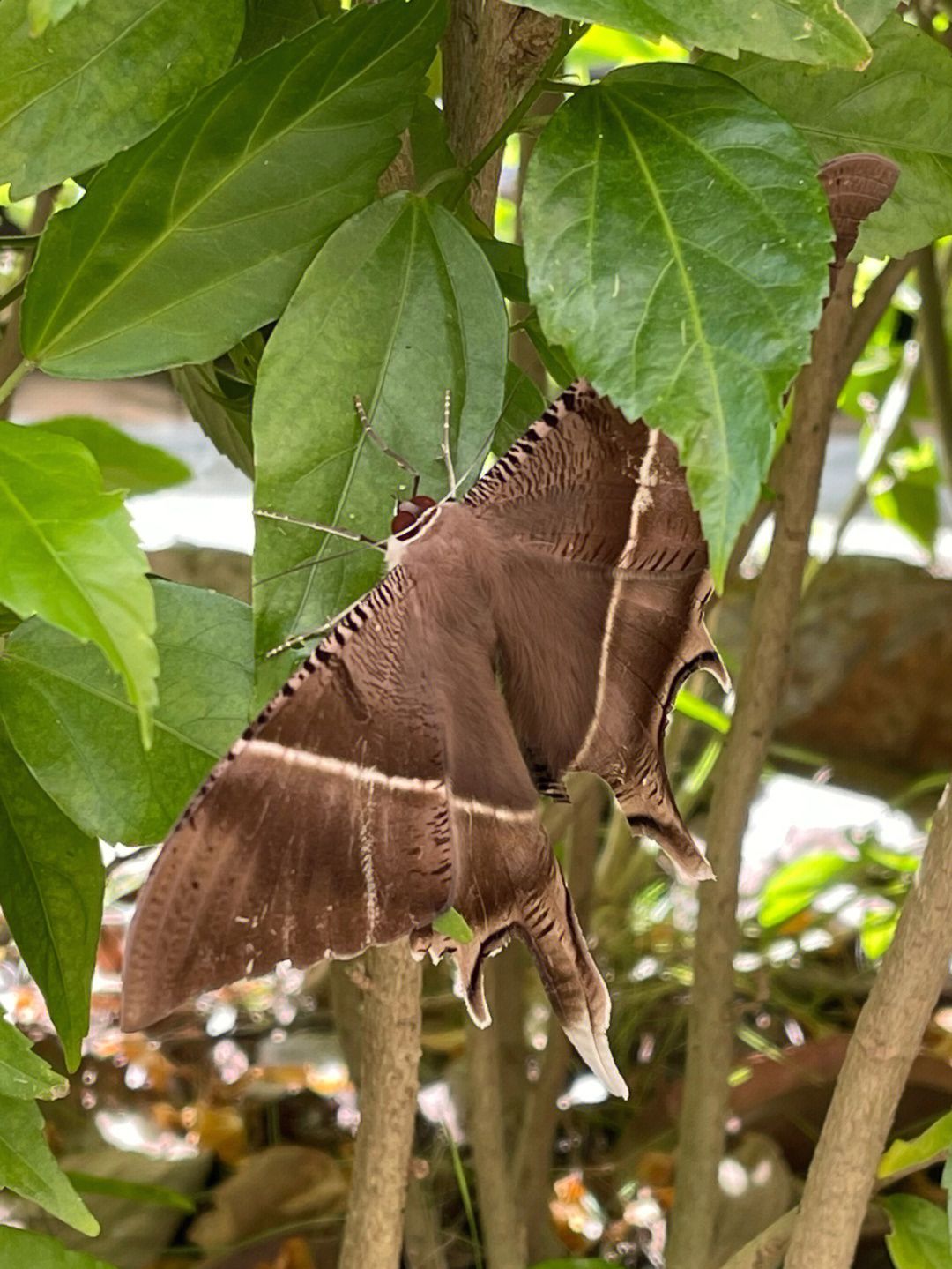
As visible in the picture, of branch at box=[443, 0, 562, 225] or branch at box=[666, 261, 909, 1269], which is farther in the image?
branch at box=[666, 261, 909, 1269]

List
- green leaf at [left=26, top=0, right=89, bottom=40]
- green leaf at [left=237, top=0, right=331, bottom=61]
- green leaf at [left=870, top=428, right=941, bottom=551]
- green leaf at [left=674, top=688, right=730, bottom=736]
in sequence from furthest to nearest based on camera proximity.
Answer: green leaf at [left=870, top=428, right=941, bottom=551] → green leaf at [left=674, top=688, right=730, bottom=736] → green leaf at [left=237, top=0, right=331, bottom=61] → green leaf at [left=26, top=0, right=89, bottom=40]

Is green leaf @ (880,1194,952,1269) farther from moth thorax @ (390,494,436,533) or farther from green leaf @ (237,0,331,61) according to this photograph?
green leaf @ (237,0,331,61)

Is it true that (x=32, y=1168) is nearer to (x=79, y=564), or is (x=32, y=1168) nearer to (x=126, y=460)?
(x=79, y=564)

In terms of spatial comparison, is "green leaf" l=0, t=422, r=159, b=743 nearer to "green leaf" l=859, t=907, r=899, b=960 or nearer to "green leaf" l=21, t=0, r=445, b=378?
"green leaf" l=21, t=0, r=445, b=378

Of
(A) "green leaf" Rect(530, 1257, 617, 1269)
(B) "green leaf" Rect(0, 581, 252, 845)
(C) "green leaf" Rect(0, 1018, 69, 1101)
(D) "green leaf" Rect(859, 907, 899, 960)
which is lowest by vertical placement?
(A) "green leaf" Rect(530, 1257, 617, 1269)

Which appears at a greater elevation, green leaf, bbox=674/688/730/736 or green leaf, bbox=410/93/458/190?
green leaf, bbox=410/93/458/190

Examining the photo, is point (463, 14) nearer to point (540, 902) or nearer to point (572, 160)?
point (572, 160)

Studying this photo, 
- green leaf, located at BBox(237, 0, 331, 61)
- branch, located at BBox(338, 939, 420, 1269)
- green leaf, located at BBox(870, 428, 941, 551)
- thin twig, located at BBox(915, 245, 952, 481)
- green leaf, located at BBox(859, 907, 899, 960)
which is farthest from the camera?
green leaf, located at BBox(870, 428, 941, 551)

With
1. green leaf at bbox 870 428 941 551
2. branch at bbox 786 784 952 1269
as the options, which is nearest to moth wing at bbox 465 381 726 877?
branch at bbox 786 784 952 1269
